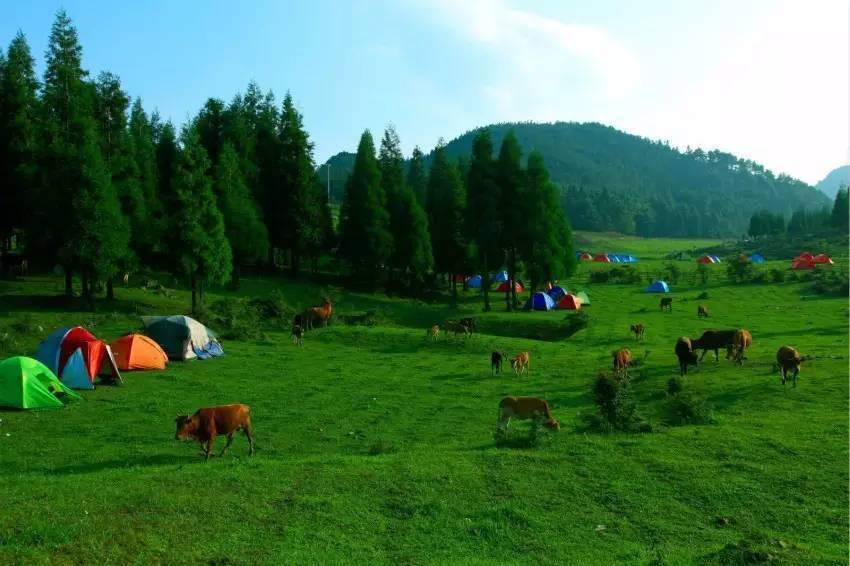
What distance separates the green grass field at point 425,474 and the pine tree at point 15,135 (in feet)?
68.9

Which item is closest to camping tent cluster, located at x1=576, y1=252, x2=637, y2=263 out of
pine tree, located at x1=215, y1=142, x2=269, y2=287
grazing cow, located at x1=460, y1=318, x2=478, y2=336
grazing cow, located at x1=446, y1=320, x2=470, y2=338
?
pine tree, located at x1=215, y1=142, x2=269, y2=287

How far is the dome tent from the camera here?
27.7 meters

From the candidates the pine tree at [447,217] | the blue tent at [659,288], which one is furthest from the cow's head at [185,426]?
the blue tent at [659,288]

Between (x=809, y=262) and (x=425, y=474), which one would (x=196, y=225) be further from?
(x=809, y=262)

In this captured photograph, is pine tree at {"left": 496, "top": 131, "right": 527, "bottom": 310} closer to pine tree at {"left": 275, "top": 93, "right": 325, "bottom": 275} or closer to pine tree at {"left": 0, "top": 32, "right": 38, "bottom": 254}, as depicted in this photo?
pine tree at {"left": 275, "top": 93, "right": 325, "bottom": 275}

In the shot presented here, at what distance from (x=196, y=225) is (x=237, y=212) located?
8907 mm

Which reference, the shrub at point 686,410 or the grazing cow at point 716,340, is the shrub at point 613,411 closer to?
the shrub at point 686,410

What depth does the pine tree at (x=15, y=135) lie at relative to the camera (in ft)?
128

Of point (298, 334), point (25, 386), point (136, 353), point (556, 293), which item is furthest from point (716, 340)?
point (556, 293)

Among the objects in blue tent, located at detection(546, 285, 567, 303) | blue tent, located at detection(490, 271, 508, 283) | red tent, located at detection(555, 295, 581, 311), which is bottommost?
red tent, located at detection(555, 295, 581, 311)

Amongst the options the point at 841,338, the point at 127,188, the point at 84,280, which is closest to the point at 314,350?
the point at 84,280

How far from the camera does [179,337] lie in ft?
91.0

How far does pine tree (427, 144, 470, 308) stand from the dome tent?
89.2 feet

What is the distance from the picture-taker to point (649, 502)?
439 inches
